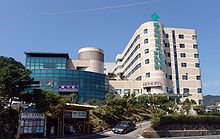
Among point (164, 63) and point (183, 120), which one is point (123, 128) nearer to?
point (183, 120)

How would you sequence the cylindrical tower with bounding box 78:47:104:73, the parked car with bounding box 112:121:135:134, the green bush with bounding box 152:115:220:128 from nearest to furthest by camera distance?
1. the parked car with bounding box 112:121:135:134
2. the green bush with bounding box 152:115:220:128
3. the cylindrical tower with bounding box 78:47:104:73

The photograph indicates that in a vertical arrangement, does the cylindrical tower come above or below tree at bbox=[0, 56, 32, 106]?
above

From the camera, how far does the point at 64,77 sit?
73000 millimetres

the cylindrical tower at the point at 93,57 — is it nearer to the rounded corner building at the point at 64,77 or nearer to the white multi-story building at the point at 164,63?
the rounded corner building at the point at 64,77

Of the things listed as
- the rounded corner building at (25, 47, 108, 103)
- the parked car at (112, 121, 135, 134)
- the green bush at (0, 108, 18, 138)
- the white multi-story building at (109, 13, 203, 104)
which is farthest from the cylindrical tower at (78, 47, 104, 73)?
the green bush at (0, 108, 18, 138)

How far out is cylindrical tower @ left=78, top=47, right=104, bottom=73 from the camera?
94.7 m

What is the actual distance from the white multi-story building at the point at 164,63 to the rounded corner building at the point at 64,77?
837 cm

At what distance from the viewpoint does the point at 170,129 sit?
38469 mm

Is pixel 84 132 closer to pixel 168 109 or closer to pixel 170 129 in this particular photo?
pixel 170 129

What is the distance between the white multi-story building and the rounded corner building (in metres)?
8.37

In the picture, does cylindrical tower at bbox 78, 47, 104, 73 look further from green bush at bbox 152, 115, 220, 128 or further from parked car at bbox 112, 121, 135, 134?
parked car at bbox 112, 121, 135, 134

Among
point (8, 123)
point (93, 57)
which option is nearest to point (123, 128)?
point (8, 123)

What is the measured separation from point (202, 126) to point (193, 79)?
42.8 metres

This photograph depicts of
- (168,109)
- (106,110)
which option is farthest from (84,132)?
(168,109)
